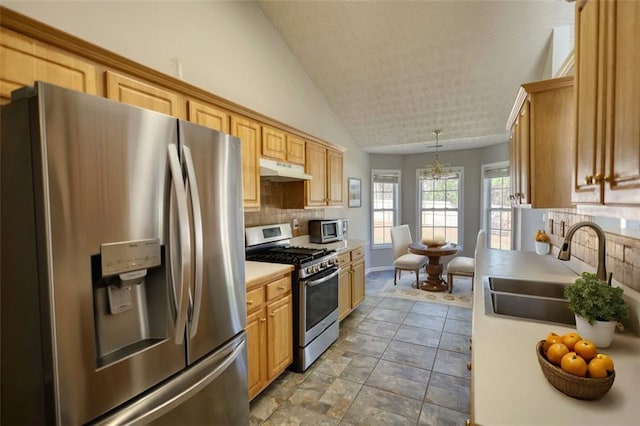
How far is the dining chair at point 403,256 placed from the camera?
480 cm

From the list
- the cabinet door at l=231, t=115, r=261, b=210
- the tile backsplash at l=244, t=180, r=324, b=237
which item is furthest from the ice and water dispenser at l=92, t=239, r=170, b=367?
the tile backsplash at l=244, t=180, r=324, b=237

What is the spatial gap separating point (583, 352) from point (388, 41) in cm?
320

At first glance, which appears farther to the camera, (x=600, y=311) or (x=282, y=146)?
(x=282, y=146)

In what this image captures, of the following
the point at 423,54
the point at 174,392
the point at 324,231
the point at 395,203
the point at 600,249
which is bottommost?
the point at 174,392

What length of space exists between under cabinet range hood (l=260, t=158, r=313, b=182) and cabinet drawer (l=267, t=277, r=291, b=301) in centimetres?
95

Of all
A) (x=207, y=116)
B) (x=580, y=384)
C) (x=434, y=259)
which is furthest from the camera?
(x=434, y=259)

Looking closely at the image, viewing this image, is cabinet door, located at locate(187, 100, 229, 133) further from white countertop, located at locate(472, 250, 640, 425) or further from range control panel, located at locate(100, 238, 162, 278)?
white countertop, located at locate(472, 250, 640, 425)

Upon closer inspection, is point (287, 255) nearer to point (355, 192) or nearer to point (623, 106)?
point (623, 106)

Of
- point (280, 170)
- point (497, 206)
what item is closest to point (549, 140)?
point (280, 170)

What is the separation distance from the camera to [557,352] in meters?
0.90

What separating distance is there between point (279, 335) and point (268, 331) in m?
0.16

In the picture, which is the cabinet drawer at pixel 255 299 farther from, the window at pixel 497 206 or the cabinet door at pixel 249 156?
the window at pixel 497 206

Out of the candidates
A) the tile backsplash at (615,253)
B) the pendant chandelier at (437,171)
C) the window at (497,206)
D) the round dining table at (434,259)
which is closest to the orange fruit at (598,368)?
the tile backsplash at (615,253)

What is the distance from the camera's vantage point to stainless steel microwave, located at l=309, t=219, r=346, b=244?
12.4 ft
